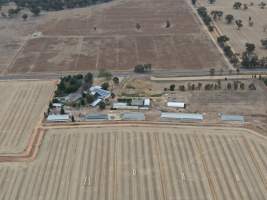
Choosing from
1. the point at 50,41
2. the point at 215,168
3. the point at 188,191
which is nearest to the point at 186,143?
the point at 215,168

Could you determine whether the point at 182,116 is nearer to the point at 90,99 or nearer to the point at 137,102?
the point at 137,102

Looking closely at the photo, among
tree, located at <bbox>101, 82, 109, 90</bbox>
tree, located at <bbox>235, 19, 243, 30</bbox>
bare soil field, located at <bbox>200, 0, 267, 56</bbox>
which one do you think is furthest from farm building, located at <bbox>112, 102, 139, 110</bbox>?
tree, located at <bbox>235, 19, 243, 30</bbox>

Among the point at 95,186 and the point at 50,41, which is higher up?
the point at 50,41

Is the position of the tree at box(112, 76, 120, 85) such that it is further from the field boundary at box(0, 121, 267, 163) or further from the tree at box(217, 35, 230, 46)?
the tree at box(217, 35, 230, 46)

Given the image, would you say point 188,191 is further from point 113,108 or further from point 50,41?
point 50,41

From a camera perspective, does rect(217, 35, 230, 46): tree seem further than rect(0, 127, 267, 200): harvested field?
Yes

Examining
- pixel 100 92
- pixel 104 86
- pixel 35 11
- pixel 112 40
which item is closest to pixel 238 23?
pixel 112 40
